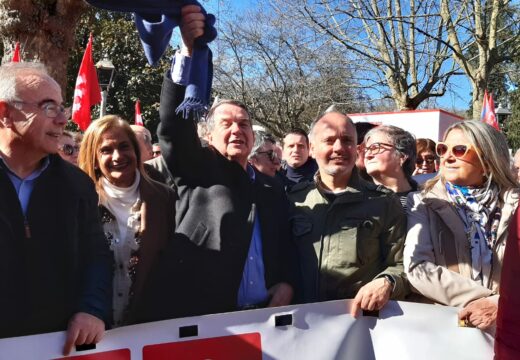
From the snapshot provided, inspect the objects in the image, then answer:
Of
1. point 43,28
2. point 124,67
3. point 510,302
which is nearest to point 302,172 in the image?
point 510,302

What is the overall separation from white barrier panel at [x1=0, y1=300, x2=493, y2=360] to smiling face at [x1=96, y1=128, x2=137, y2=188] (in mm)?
715

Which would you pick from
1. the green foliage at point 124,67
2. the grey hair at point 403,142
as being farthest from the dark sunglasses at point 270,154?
the green foliage at point 124,67

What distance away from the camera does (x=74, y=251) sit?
2.33m

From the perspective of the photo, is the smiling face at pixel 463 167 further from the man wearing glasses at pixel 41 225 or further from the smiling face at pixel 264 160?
the smiling face at pixel 264 160

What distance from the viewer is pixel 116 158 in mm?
2844

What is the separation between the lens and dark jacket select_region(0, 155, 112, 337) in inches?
85.1

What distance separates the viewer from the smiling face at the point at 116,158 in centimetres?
284

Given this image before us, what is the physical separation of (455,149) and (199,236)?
4.23 ft

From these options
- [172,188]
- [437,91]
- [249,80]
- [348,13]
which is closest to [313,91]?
[249,80]

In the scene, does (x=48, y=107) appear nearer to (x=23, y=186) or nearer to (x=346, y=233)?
(x=23, y=186)

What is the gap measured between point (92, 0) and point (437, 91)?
1776cm

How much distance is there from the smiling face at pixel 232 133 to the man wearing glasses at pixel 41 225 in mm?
813

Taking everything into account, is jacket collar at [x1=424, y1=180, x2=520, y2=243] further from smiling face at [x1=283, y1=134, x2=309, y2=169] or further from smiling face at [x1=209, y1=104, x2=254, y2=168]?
smiling face at [x1=283, y1=134, x2=309, y2=169]

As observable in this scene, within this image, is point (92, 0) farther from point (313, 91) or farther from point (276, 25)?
point (313, 91)
